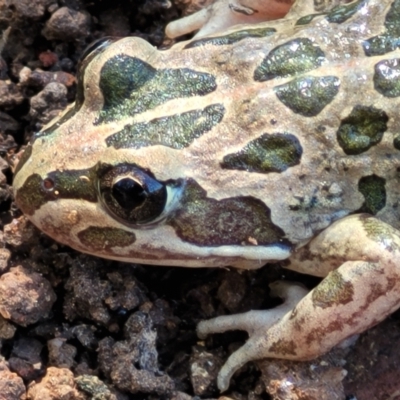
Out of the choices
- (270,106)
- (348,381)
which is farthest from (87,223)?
(348,381)

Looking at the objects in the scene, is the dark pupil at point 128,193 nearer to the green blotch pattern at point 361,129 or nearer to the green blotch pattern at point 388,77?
the green blotch pattern at point 361,129

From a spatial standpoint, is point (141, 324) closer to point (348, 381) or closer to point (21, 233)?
point (21, 233)

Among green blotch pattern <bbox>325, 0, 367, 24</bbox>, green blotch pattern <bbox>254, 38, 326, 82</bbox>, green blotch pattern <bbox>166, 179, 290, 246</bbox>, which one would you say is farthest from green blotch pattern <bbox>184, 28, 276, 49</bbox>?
green blotch pattern <bbox>166, 179, 290, 246</bbox>

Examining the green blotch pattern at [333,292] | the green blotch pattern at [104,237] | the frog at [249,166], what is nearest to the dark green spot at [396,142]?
the frog at [249,166]

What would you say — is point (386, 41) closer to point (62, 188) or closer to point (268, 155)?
point (268, 155)

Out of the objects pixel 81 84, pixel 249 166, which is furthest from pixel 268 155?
pixel 81 84

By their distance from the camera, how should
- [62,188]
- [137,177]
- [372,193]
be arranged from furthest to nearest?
[372,193] < [62,188] < [137,177]
